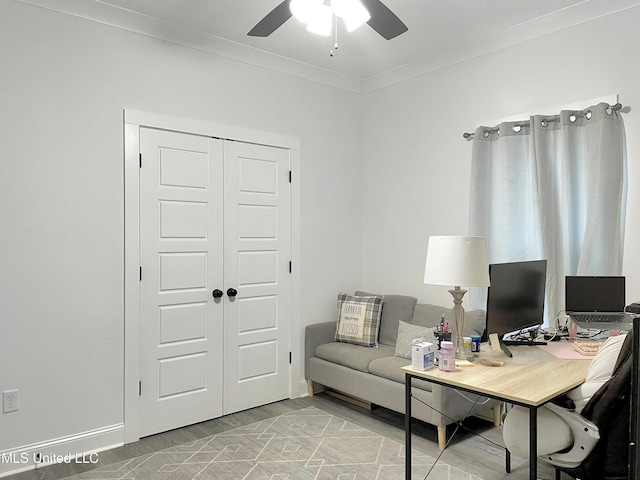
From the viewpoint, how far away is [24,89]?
9.19ft

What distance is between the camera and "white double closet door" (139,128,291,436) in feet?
10.8

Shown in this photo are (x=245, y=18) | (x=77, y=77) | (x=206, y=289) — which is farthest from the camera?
(x=206, y=289)

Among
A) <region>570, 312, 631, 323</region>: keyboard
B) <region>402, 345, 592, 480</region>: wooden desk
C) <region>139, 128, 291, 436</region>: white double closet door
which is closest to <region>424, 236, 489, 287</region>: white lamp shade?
<region>402, 345, 592, 480</region>: wooden desk

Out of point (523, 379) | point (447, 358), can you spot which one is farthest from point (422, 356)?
point (523, 379)

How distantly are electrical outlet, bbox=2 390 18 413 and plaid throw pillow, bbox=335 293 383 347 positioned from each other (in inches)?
92.3

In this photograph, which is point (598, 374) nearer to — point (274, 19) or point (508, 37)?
point (274, 19)

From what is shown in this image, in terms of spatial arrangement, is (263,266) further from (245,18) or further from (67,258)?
(245,18)

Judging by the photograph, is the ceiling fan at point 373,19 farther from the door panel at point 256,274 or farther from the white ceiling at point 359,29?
the door panel at point 256,274

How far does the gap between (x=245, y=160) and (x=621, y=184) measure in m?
2.57

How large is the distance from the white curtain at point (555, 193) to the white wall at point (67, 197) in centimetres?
212

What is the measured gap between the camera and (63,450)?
291cm

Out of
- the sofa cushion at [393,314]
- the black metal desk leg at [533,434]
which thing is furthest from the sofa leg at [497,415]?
the black metal desk leg at [533,434]

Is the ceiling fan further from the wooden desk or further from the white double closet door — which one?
the wooden desk

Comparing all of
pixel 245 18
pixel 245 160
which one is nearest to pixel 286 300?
→ pixel 245 160
